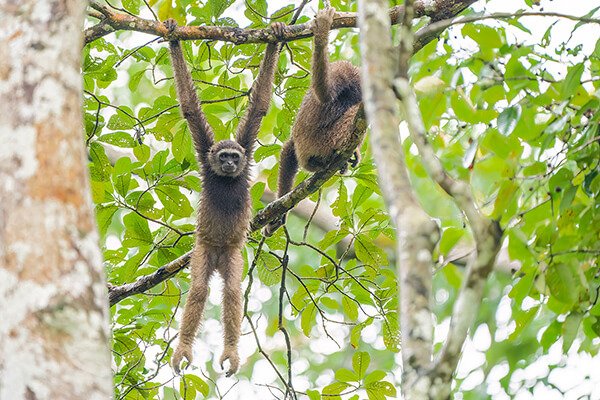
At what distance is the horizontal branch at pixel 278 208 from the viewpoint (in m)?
6.75

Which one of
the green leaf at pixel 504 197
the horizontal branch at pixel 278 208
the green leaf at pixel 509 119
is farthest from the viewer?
the horizontal branch at pixel 278 208

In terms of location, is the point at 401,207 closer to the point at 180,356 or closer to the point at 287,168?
the point at 180,356

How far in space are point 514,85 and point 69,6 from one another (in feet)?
7.59

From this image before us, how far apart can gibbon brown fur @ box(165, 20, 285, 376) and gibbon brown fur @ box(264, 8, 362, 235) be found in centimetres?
45

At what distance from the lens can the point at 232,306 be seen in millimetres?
7512

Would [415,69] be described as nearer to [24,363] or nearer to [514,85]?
[514,85]

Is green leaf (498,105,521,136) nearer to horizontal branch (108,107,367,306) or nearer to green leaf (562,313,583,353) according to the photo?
green leaf (562,313,583,353)

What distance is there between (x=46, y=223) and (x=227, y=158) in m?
4.52

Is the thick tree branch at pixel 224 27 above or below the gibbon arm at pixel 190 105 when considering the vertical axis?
below

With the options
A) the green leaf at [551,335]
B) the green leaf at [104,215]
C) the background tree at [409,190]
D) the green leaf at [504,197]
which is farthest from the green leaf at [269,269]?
the green leaf at [504,197]

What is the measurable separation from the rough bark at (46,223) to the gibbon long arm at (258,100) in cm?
392

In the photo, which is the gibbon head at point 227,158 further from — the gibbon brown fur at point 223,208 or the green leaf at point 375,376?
the green leaf at point 375,376

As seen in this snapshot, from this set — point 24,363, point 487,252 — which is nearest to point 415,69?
point 487,252

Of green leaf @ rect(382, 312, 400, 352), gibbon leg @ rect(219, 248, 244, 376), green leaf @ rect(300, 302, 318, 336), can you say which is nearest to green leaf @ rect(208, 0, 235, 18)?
gibbon leg @ rect(219, 248, 244, 376)
